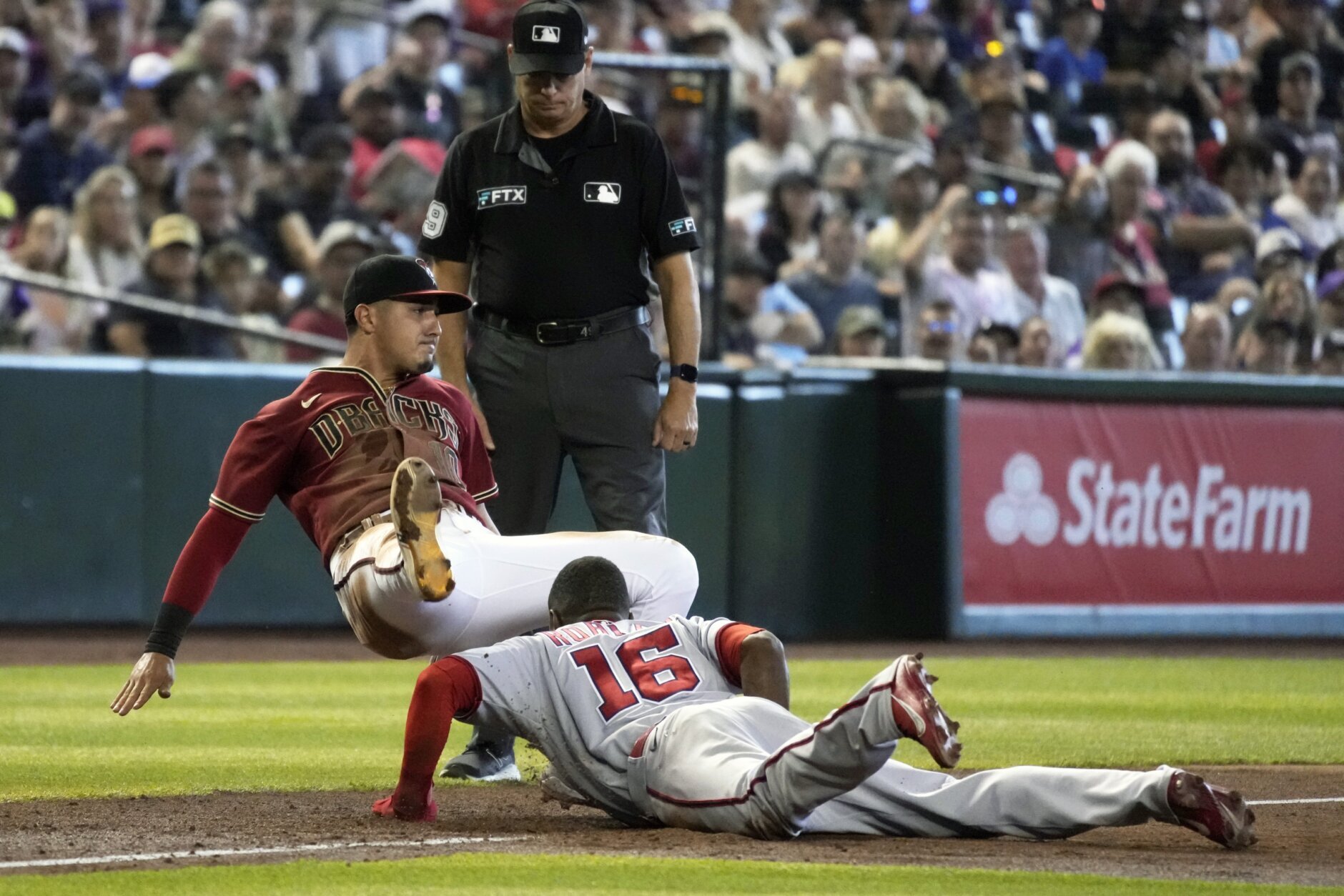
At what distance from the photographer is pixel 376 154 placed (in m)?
12.9

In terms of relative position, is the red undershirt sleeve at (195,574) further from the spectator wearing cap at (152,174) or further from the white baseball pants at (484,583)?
the spectator wearing cap at (152,174)

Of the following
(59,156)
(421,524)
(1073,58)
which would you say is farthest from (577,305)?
(1073,58)

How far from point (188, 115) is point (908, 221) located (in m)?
4.78

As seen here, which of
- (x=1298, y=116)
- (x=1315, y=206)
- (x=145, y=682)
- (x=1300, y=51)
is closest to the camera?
(x=145, y=682)

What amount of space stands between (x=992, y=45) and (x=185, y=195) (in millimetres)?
7524

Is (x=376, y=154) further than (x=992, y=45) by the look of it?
No

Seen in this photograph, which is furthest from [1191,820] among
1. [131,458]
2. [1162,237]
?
[1162,237]

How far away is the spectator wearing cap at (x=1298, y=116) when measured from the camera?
16359 millimetres

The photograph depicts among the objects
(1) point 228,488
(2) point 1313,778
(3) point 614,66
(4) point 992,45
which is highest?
(4) point 992,45

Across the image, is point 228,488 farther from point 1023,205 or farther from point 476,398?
point 1023,205

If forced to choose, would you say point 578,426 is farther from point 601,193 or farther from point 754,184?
point 754,184

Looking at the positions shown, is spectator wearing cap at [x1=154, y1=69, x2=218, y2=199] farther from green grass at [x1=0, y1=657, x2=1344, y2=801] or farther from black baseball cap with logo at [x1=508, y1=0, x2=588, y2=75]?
black baseball cap with logo at [x1=508, y1=0, x2=588, y2=75]

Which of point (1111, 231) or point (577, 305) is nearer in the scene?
point (577, 305)

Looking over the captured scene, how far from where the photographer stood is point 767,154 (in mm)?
13734
